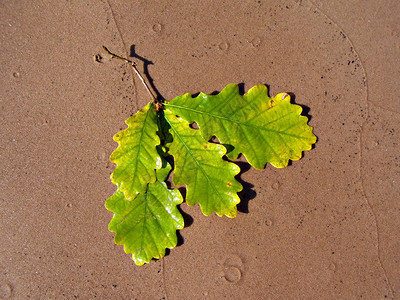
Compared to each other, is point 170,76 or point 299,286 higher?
point 170,76

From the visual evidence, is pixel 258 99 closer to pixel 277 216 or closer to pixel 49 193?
pixel 277 216

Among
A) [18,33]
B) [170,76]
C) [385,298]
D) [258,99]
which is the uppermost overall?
[18,33]

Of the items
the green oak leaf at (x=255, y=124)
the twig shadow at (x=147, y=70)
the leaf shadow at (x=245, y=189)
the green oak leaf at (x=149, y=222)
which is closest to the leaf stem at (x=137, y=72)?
the twig shadow at (x=147, y=70)

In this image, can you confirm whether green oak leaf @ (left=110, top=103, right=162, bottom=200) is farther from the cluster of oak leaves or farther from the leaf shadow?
the leaf shadow

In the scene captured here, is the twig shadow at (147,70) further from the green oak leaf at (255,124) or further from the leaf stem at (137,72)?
the green oak leaf at (255,124)

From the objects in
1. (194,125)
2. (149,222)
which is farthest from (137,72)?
(149,222)

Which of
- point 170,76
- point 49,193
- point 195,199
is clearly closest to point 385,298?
point 195,199
